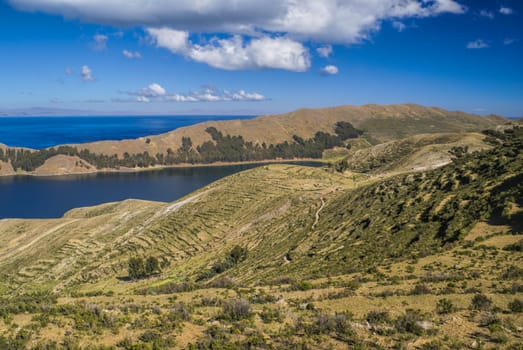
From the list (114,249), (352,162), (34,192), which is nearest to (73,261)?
(114,249)

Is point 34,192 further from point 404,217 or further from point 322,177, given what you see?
point 404,217

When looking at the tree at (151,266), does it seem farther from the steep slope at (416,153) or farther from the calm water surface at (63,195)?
the calm water surface at (63,195)

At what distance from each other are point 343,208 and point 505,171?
66.9ft

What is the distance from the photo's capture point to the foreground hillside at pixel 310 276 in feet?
50.8

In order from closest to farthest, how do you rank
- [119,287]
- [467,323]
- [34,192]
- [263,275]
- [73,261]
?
1. [467,323]
2. [263,275]
3. [119,287]
4. [73,261]
5. [34,192]

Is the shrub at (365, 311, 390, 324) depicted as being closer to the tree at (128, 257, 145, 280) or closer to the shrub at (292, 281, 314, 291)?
the shrub at (292, 281, 314, 291)

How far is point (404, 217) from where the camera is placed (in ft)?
118

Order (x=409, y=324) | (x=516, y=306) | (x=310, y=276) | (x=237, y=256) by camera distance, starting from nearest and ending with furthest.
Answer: (x=409, y=324) → (x=516, y=306) → (x=310, y=276) → (x=237, y=256)

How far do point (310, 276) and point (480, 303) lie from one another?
12646mm

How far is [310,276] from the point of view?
2716cm

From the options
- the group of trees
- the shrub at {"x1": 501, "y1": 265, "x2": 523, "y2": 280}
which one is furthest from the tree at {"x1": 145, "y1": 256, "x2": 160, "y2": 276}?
the shrub at {"x1": 501, "y1": 265, "x2": 523, "y2": 280}

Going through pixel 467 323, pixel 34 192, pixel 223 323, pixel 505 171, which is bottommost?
pixel 34 192

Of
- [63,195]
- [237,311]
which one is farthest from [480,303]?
[63,195]

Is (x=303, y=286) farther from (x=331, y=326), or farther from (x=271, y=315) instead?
(x=331, y=326)
